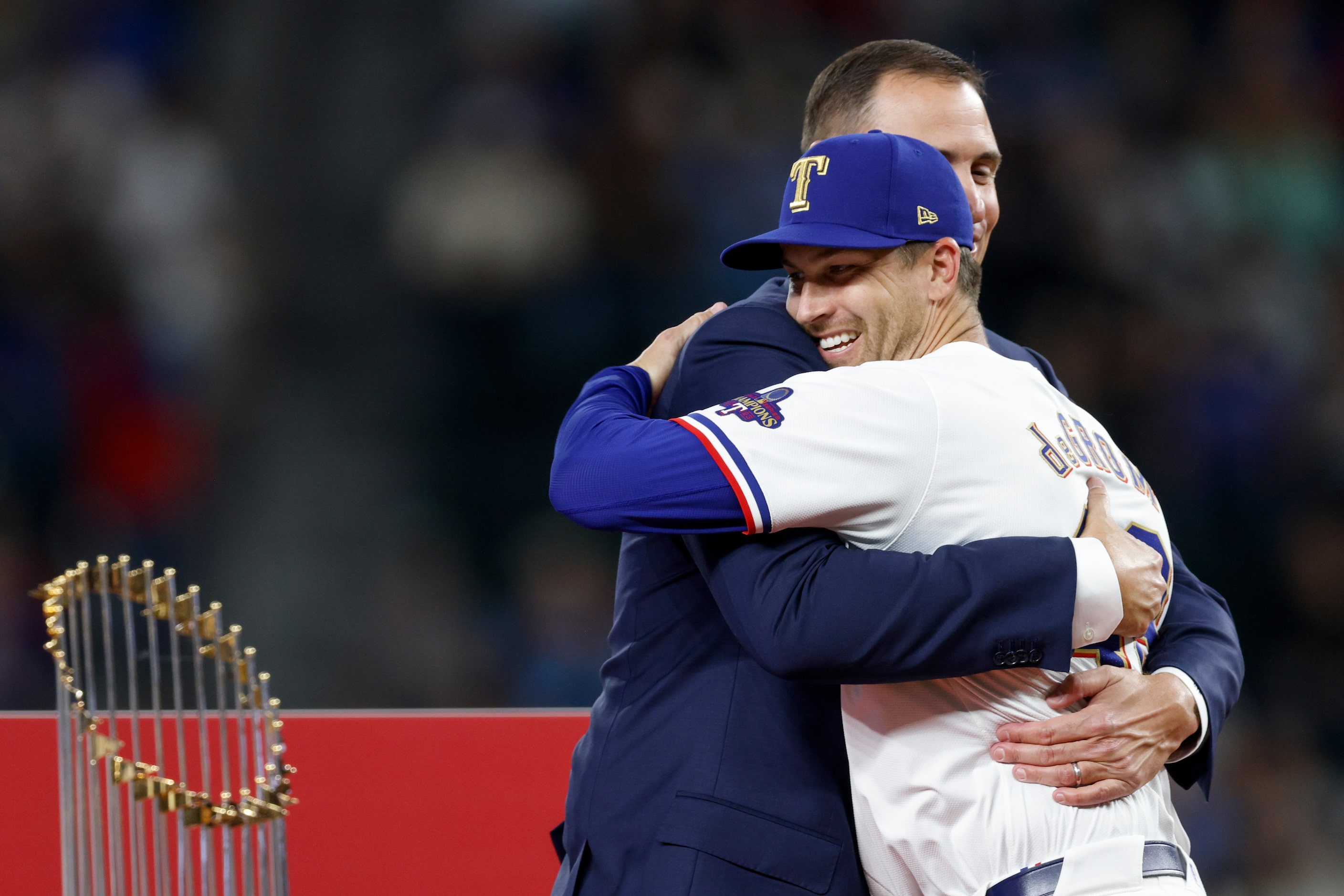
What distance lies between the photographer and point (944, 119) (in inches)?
70.1

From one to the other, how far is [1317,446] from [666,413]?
145 inches

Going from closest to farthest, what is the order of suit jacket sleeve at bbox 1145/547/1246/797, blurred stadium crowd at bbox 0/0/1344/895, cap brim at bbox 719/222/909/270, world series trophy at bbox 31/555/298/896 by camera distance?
cap brim at bbox 719/222/909/270, suit jacket sleeve at bbox 1145/547/1246/797, world series trophy at bbox 31/555/298/896, blurred stadium crowd at bbox 0/0/1344/895

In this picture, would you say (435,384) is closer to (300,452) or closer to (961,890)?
(300,452)

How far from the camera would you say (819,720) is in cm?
132

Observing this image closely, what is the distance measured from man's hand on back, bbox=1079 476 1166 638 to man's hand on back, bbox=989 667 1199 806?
69 millimetres

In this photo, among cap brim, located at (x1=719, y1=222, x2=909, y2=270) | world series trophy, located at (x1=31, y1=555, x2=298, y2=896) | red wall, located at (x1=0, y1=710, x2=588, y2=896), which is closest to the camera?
cap brim, located at (x1=719, y1=222, x2=909, y2=270)

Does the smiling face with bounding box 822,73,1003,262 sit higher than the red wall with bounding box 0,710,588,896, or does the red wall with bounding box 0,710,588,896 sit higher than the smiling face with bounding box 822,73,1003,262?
the smiling face with bounding box 822,73,1003,262

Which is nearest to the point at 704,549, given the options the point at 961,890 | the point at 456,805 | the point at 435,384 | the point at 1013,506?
the point at 1013,506

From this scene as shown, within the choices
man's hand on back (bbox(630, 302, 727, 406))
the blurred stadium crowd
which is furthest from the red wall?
the blurred stadium crowd

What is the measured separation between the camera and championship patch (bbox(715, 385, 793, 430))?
3.82ft

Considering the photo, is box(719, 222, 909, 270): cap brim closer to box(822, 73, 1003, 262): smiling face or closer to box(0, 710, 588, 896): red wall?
box(822, 73, 1003, 262): smiling face

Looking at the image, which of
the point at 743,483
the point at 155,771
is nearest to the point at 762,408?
the point at 743,483

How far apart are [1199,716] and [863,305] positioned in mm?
572

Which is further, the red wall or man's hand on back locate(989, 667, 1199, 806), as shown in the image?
the red wall
